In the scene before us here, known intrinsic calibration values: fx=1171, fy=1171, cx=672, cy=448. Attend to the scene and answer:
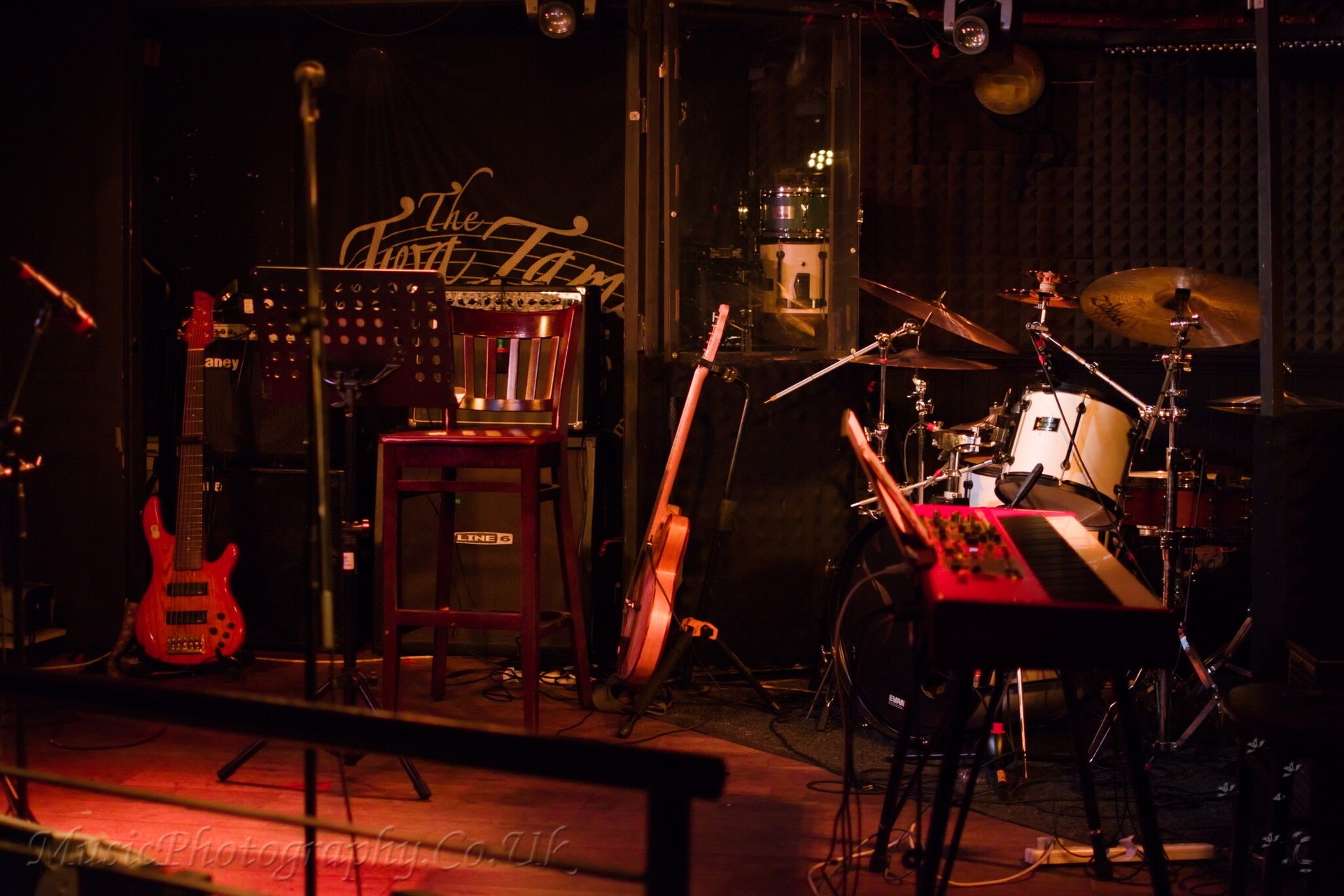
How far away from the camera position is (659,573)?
13.0 feet

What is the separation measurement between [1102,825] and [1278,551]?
3.08 feet

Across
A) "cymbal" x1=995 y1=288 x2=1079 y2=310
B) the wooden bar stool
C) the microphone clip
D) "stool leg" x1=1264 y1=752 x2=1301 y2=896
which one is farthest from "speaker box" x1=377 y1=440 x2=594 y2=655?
"stool leg" x1=1264 y1=752 x2=1301 y2=896

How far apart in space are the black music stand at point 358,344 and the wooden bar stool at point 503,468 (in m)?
0.09

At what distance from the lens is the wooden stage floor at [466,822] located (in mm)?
2830

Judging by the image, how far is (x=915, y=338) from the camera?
17.6ft

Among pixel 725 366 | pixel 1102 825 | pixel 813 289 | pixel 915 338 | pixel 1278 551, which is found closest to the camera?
pixel 1278 551

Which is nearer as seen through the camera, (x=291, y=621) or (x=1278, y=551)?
(x=1278, y=551)

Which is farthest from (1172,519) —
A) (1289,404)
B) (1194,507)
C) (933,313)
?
(933,313)

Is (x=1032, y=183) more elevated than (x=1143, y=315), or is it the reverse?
(x=1032, y=183)

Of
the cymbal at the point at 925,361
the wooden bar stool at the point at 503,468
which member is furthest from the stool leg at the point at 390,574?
the cymbal at the point at 925,361

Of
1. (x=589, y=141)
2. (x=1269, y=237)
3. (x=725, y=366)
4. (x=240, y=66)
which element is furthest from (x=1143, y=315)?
(x=240, y=66)

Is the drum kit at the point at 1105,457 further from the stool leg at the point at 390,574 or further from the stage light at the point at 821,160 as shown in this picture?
the stool leg at the point at 390,574

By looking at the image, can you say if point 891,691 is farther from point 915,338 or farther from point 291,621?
point 291,621

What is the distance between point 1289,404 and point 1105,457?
42.4 inches
